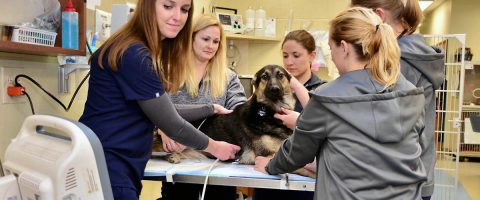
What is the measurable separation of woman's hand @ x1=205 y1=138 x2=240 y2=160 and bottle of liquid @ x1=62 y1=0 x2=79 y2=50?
0.77 m

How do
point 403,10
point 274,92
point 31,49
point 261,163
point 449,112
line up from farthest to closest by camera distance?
point 449,112 < point 274,92 < point 261,163 < point 31,49 < point 403,10

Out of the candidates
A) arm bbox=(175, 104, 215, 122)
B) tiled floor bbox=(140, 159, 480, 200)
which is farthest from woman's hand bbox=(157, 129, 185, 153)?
tiled floor bbox=(140, 159, 480, 200)

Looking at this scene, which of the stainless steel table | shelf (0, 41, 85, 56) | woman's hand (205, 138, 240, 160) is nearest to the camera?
shelf (0, 41, 85, 56)

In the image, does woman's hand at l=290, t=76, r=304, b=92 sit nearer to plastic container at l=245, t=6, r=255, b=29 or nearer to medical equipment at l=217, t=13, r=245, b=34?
medical equipment at l=217, t=13, r=245, b=34

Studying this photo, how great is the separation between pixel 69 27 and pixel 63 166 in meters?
1.03

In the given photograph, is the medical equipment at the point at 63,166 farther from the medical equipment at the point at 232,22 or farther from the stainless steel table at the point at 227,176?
the medical equipment at the point at 232,22

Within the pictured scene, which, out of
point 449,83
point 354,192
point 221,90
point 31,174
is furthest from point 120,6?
point 449,83

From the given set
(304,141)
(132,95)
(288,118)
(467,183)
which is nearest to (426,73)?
(304,141)

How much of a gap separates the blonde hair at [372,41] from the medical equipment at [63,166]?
765 millimetres

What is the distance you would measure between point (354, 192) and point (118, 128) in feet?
2.42

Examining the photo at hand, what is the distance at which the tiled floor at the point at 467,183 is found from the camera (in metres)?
3.13

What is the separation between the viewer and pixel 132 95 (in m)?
1.22

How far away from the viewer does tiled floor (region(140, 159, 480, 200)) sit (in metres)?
3.13

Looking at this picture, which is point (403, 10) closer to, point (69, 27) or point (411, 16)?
point (411, 16)
